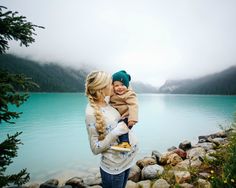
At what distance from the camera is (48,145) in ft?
47.7

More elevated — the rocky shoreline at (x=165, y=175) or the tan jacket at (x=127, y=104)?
the tan jacket at (x=127, y=104)

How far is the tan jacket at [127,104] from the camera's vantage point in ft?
8.52

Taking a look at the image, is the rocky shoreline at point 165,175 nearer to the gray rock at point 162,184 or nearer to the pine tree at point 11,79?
the gray rock at point 162,184

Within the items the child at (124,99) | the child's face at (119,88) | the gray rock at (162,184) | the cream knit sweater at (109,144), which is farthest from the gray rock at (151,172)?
the child's face at (119,88)

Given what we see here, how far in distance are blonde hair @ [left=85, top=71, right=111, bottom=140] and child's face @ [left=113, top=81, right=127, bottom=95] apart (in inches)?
8.7

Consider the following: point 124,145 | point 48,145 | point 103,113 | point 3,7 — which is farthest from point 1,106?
point 48,145

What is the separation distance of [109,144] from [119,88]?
683 millimetres

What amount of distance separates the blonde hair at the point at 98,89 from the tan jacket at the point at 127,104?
0.25m

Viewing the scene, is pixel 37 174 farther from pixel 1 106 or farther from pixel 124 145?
pixel 124 145

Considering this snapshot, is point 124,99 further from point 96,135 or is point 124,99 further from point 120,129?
point 96,135

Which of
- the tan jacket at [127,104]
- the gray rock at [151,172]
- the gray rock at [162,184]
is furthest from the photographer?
the gray rock at [151,172]

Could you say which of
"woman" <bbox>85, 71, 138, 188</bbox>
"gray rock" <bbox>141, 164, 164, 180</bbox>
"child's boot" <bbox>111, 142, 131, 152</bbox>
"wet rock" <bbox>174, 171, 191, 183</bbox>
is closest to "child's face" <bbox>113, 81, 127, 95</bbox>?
"woman" <bbox>85, 71, 138, 188</bbox>

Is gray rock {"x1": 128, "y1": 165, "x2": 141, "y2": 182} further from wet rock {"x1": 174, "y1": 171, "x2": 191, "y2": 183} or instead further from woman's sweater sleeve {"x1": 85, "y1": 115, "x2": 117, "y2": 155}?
woman's sweater sleeve {"x1": 85, "y1": 115, "x2": 117, "y2": 155}

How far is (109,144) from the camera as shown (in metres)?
2.45
